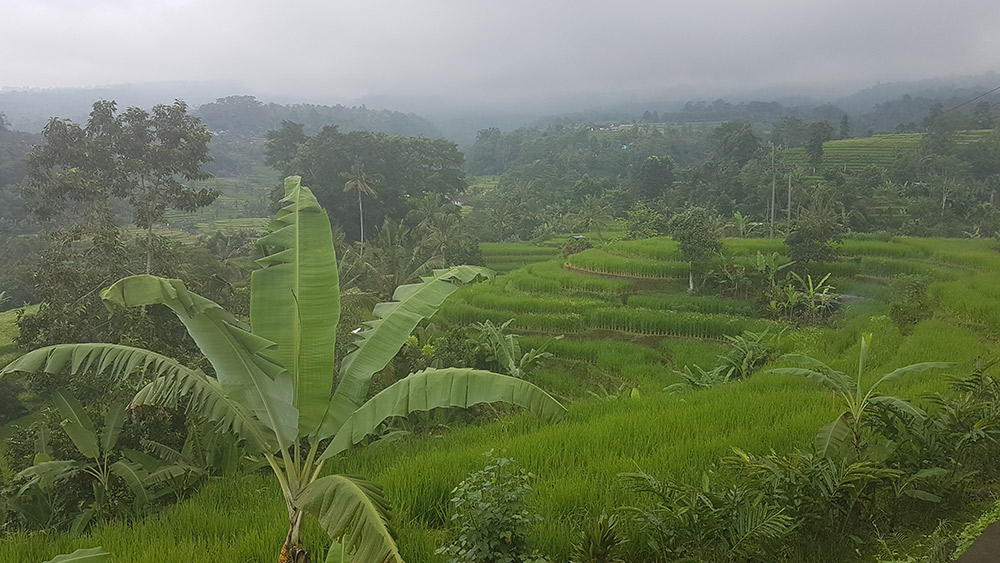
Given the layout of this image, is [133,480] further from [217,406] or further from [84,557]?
[84,557]

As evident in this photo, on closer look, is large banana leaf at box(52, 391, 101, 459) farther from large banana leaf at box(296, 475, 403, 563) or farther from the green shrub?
the green shrub

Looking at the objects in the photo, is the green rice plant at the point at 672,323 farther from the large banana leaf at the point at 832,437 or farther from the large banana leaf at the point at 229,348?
the large banana leaf at the point at 229,348

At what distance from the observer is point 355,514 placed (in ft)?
6.64

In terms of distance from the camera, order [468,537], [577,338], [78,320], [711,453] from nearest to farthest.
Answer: [468,537], [711,453], [78,320], [577,338]

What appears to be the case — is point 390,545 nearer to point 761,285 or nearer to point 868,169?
point 761,285

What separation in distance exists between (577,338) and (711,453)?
7911mm

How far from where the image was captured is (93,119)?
13852 millimetres

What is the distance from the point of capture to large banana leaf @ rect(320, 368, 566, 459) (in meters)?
2.87

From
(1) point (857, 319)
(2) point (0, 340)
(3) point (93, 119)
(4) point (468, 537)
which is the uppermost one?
(3) point (93, 119)

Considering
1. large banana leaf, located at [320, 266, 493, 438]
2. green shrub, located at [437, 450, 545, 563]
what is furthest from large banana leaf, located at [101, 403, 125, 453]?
green shrub, located at [437, 450, 545, 563]

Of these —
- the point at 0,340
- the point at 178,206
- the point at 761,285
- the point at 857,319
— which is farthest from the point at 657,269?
the point at 0,340

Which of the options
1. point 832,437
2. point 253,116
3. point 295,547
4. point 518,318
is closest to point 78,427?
point 295,547

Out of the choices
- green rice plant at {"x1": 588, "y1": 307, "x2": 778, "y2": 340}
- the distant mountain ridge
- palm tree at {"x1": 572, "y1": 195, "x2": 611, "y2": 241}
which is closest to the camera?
green rice plant at {"x1": 588, "y1": 307, "x2": 778, "y2": 340}

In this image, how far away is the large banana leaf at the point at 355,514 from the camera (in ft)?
6.30
